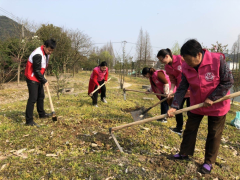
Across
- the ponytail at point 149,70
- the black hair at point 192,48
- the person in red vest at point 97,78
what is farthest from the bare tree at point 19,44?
the black hair at point 192,48

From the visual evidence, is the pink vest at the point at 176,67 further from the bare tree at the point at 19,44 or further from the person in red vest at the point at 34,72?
the bare tree at the point at 19,44

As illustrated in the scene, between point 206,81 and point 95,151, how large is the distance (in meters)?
2.20

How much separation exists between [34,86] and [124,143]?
249cm

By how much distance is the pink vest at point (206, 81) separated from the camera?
2.14 metres

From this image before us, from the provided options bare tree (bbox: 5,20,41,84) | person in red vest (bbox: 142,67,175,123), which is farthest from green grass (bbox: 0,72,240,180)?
bare tree (bbox: 5,20,41,84)

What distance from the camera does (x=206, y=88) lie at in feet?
7.36

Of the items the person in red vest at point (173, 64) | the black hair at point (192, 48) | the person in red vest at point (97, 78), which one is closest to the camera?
the black hair at point (192, 48)

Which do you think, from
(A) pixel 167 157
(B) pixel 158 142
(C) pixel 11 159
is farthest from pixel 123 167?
(C) pixel 11 159

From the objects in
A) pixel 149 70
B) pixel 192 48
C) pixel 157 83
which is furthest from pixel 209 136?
pixel 149 70

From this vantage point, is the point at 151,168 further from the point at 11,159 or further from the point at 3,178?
the point at 11,159

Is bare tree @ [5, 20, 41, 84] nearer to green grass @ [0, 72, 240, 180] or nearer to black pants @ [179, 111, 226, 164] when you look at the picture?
green grass @ [0, 72, 240, 180]

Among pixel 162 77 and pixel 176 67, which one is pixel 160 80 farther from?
pixel 176 67

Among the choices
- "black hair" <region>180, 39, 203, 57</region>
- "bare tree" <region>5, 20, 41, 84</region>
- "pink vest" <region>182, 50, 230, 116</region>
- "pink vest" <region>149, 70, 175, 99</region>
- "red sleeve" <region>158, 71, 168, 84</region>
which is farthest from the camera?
"bare tree" <region>5, 20, 41, 84</region>

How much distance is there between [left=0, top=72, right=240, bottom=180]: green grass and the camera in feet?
7.50
